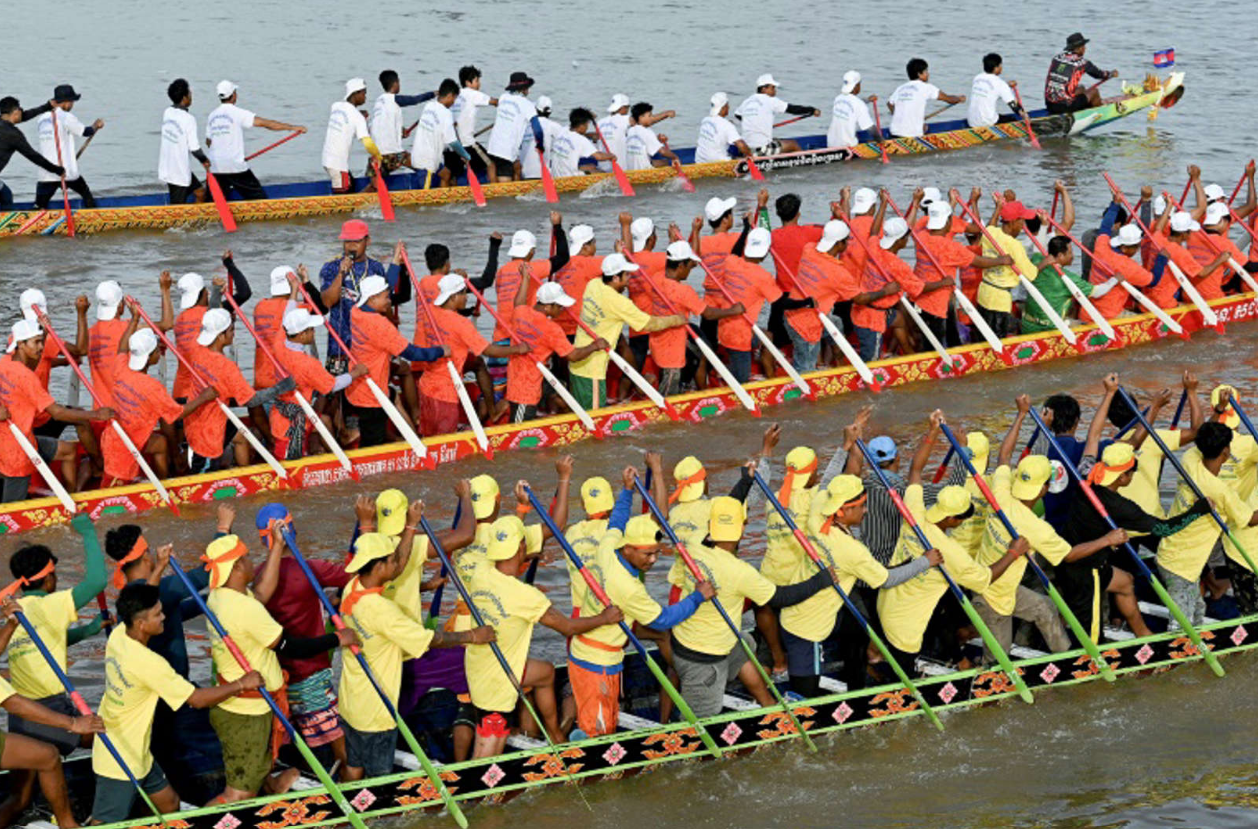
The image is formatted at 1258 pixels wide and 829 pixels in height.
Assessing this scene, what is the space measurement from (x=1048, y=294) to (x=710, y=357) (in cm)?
383

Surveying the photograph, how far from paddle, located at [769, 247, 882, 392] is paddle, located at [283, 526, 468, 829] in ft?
25.0

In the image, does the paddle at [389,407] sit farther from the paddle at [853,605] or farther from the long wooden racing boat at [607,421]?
the paddle at [853,605]

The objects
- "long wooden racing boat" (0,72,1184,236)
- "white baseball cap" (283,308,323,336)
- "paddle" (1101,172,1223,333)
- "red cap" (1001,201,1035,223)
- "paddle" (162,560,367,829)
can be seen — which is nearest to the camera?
"paddle" (162,560,367,829)

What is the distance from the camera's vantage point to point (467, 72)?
80.6 ft

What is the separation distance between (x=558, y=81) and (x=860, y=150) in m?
9.97

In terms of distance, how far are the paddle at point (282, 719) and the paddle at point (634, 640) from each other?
176 cm

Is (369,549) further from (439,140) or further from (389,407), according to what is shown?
(439,140)

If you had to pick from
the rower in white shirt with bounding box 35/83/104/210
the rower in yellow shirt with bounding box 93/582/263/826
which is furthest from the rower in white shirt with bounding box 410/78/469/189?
the rower in yellow shirt with bounding box 93/582/263/826

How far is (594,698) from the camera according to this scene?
38.2 ft

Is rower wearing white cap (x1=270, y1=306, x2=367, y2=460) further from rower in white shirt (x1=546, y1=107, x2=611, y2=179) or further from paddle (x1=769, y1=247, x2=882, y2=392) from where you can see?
rower in white shirt (x1=546, y1=107, x2=611, y2=179)

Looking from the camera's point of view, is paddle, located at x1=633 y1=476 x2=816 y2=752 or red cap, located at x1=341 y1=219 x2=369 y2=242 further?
red cap, located at x1=341 y1=219 x2=369 y2=242

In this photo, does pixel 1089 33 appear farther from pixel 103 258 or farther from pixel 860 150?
pixel 103 258

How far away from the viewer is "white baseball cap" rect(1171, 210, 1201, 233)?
64.0ft

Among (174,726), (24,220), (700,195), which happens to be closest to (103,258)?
(24,220)
